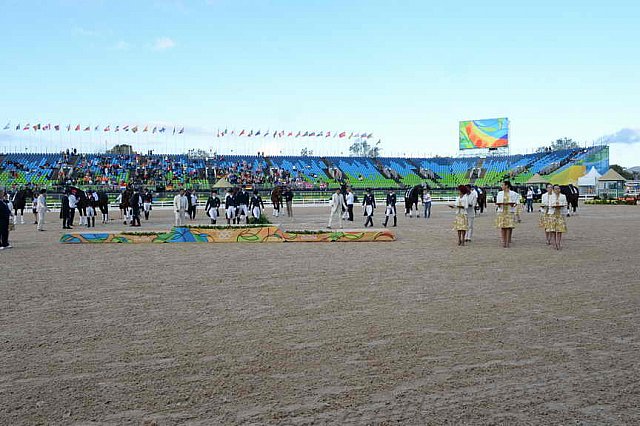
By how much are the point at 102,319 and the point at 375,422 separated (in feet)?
15.0

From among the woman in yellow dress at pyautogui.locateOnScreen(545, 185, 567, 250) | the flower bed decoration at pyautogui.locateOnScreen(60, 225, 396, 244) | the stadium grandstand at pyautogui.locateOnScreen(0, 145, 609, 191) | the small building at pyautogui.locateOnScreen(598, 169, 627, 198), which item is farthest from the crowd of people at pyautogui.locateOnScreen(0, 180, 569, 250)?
the stadium grandstand at pyautogui.locateOnScreen(0, 145, 609, 191)

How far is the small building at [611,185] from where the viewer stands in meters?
50.1

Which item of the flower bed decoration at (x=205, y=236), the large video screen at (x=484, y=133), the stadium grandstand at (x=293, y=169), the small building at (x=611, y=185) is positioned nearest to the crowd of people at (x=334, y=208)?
the flower bed decoration at (x=205, y=236)

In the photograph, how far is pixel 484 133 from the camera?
3118 inches

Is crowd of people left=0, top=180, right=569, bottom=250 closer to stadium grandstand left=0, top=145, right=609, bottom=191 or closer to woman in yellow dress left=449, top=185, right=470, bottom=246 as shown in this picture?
woman in yellow dress left=449, top=185, right=470, bottom=246

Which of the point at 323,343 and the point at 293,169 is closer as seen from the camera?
the point at 323,343

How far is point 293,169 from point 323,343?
7252 centimetres

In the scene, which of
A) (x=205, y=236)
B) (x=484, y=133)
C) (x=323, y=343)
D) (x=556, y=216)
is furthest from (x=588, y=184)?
(x=323, y=343)

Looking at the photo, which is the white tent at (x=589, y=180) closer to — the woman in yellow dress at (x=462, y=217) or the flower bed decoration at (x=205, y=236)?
the flower bed decoration at (x=205, y=236)

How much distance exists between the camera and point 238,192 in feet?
86.3

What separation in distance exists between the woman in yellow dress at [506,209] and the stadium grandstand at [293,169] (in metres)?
46.4

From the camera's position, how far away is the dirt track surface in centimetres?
467

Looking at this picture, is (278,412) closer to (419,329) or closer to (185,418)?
(185,418)

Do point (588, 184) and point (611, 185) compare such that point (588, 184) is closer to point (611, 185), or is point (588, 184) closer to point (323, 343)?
point (611, 185)
